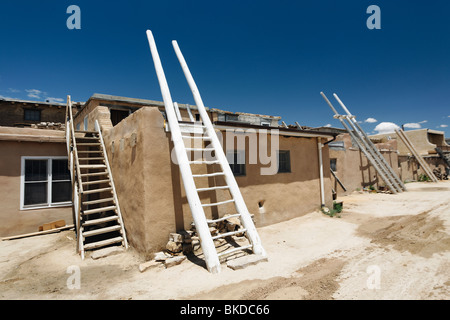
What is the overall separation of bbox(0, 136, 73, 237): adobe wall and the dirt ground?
0.84 meters

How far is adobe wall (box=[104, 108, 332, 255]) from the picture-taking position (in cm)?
471

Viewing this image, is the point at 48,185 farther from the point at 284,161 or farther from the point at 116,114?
the point at 284,161

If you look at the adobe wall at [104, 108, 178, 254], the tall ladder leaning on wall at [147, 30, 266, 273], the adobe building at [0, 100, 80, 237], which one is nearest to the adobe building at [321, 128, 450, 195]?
the tall ladder leaning on wall at [147, 30, 266, 273]

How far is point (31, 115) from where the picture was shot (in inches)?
814

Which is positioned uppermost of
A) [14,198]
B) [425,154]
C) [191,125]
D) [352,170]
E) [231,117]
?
[231,117]

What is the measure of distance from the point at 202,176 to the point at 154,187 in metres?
1.03

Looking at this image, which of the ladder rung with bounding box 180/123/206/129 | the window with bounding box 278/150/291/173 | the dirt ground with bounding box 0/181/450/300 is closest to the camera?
the dirt ground with bounding box 0/181/450/300

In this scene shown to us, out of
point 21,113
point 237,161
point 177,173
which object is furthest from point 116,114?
point 21,113

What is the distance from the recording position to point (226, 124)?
6059mm

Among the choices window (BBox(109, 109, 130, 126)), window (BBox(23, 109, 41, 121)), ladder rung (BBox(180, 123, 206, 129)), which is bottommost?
ladder rung (BBox(180, 123, 206, 129))

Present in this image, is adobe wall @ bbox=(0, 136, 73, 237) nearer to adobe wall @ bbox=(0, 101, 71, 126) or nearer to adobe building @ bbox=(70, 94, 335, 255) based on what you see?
adobe building @ bbox=(70, 94, 335, 255)

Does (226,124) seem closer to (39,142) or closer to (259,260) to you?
(259,260)

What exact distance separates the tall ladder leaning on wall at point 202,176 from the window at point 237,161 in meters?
1.26
